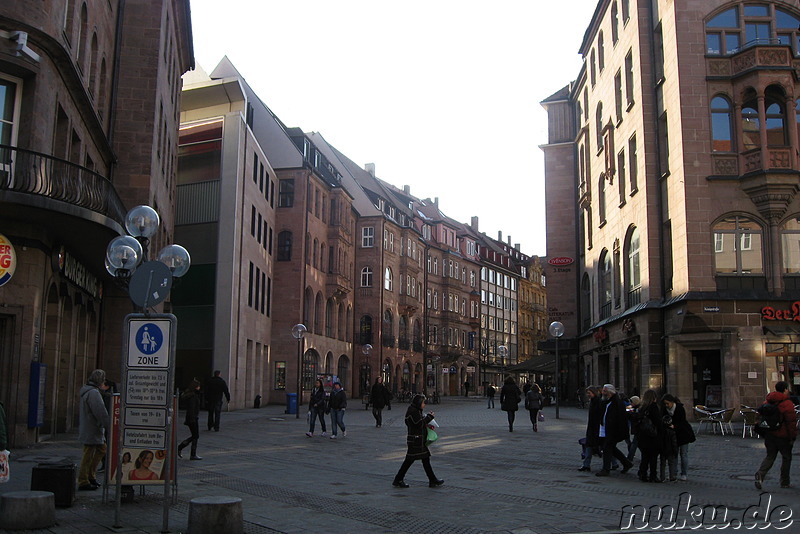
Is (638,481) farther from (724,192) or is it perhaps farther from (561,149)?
(561,149)

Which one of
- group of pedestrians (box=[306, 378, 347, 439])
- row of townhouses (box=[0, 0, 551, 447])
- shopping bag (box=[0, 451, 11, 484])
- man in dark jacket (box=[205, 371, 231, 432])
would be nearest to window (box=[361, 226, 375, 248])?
row of townhouses (box=[0, 0, 551, 447])

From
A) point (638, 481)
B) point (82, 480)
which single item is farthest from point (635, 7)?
point (82, 480)

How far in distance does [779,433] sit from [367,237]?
5240cm

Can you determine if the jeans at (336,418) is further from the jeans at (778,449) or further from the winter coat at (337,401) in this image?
the jeans at (778,449)

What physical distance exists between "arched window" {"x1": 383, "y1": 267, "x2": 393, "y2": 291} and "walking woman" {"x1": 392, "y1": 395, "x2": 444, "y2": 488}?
169 feet

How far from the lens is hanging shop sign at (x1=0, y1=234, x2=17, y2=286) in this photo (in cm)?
1631

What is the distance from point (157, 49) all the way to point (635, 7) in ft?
61.8

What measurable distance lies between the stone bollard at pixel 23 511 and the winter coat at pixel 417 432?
5.60 meters

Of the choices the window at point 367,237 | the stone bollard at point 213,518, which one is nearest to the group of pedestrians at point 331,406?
the stone bollard at point 213,518

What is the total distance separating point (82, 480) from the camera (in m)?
11.5

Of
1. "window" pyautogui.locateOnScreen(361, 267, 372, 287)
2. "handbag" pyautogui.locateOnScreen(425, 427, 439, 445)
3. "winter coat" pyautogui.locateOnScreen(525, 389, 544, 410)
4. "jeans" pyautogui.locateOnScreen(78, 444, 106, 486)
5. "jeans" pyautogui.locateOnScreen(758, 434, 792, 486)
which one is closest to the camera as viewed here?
"jeans" pyautogui.locateOnScreen(78, 444, 106, 486)

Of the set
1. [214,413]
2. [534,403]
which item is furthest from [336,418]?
[534,403]

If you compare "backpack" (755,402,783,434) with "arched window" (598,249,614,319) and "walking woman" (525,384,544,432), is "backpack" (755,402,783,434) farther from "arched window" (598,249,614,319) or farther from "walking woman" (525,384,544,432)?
"arched window" (598,249,614,319)

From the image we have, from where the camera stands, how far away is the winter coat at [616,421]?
14336mm
